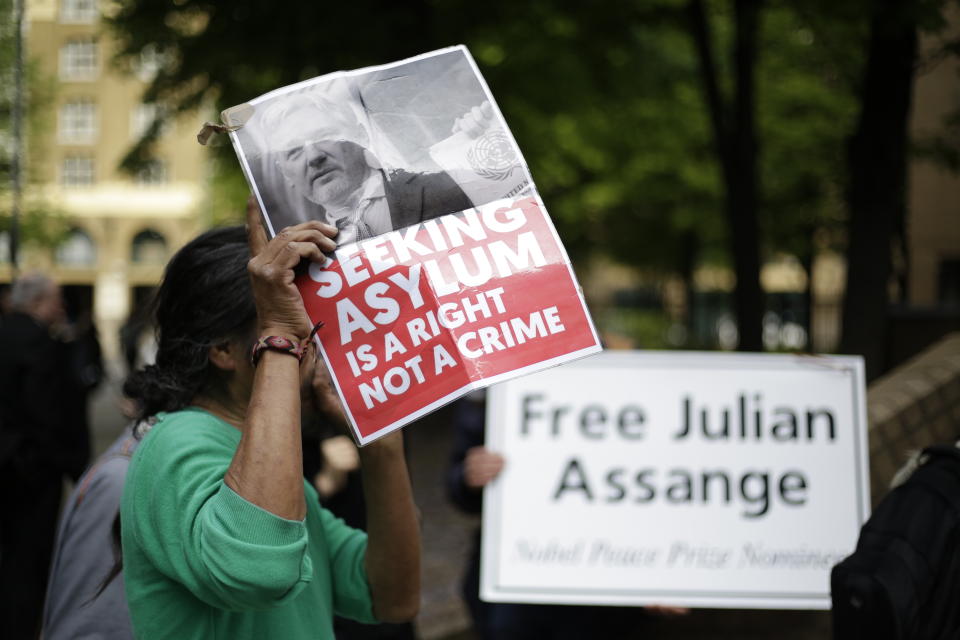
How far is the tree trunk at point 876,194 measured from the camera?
7.93 m

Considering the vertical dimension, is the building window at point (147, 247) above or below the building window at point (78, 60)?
below

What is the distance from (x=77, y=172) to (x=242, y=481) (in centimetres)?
4787

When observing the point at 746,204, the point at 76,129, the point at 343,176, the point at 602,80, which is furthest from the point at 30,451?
the point at 76,129

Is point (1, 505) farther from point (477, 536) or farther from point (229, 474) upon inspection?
point (229, 474)

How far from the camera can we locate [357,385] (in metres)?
1.73

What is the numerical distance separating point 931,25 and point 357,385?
5934mm

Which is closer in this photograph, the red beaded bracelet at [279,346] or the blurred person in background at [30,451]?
the red beaded bracelet at [279,346]

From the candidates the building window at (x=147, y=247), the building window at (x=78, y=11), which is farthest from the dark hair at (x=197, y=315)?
the building window at (x=147, y=247)

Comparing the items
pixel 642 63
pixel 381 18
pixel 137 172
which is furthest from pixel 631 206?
pixel 381 18

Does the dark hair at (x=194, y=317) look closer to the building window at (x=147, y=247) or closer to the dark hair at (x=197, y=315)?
the dark hair at (x=197, y=315)

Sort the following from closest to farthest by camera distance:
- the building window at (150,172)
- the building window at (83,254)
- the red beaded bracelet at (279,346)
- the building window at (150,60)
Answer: the red beaded bracelet at (279,346) < the building window at (150,60) < the building window at (150,172) < the building window at (83,254)

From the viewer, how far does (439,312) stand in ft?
5.75

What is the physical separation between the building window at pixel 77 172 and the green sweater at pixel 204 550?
4388 cm

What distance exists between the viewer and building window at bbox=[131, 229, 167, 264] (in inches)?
2197
